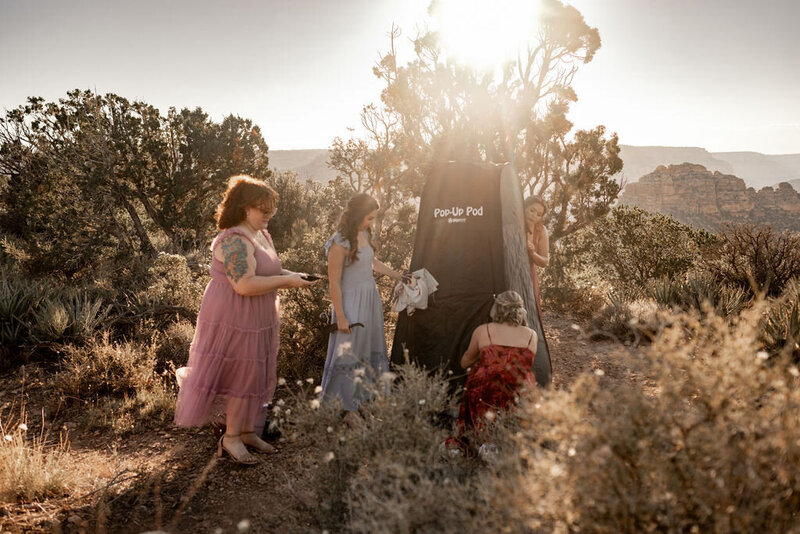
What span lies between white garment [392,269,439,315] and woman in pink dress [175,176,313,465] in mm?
1123

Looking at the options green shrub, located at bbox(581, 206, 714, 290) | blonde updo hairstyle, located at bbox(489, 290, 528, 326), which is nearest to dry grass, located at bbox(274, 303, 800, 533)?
blonde updo hairstyle, located at bbox(489, 290, 528, 326)

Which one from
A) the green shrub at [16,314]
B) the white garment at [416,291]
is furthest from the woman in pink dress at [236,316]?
the green shrub at [16,314]

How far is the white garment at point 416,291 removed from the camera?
4055 mm

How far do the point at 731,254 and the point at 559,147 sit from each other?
5551mm

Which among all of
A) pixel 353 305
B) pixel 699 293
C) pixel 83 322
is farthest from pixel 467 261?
pixel 83 322

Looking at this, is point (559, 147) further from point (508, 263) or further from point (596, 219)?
point (508, 263)

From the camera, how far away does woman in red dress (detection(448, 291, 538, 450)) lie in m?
3.10

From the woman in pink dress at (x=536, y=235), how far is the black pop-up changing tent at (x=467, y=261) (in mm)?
388

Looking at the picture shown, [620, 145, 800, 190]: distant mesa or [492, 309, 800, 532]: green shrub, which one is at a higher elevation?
[620, 145, 800, 190]: distant mesa

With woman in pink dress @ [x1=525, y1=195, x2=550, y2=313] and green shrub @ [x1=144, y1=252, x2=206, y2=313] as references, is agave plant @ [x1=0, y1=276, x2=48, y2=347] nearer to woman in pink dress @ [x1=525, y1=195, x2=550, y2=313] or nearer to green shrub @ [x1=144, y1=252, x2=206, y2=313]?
green shrub @ [x1=144, y1=252, x2=206, y2=313]

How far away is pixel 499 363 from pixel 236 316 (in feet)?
6.03

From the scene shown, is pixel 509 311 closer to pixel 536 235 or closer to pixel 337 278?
pixel 337 278

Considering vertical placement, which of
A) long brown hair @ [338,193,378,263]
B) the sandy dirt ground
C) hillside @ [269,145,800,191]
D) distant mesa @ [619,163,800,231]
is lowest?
the sandy dirt ground

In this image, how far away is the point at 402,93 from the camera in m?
12.9
